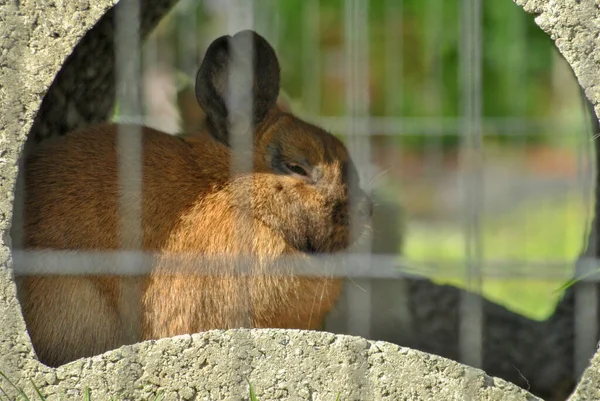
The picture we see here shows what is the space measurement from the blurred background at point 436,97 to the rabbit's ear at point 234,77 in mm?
3060

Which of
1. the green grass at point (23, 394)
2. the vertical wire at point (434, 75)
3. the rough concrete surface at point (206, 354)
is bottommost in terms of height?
the green grass at point (23, 394)

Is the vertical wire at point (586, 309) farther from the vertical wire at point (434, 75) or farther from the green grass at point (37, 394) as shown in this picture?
the vertical wire at point (434, 75)

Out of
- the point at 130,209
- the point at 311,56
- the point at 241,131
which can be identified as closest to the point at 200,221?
the point at 130,209

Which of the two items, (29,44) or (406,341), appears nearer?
(29,44)

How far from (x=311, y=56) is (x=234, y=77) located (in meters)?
4.28

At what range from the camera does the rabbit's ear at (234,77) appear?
9.65 ft

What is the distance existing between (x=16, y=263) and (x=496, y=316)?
2.03 m

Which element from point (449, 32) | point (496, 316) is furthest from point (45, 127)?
point (449, 32)

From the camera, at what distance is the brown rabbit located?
2.72 metres

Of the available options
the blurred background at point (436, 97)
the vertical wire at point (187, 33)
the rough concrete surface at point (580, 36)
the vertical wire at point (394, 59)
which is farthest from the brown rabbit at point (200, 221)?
the vertical wire at point (394, 59)

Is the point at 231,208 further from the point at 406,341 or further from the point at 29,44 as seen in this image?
the point at 406,341

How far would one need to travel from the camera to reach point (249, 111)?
9.97 ft

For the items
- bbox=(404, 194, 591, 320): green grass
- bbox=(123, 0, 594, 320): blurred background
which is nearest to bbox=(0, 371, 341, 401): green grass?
bbox=(404, 194, 591, 320): green grass

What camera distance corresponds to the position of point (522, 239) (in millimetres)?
6914
